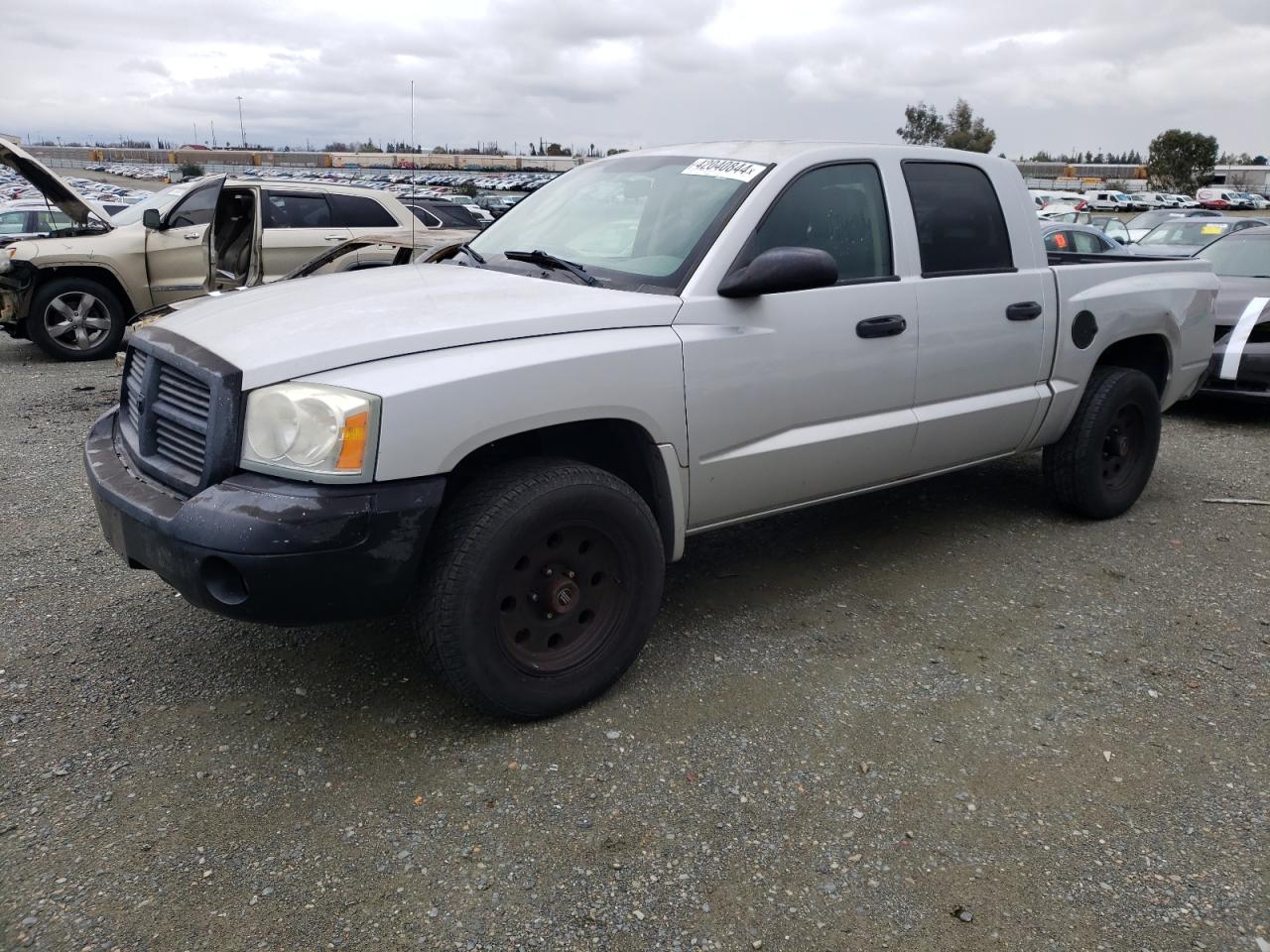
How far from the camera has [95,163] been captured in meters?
104

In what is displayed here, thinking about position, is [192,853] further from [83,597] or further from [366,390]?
[83,597]

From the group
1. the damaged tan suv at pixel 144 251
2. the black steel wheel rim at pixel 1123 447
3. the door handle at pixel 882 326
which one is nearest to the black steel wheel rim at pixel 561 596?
the door handle at pixel 882 326

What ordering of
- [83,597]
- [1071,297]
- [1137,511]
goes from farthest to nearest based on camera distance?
[1137,511] < [1071,297] < [83,597]

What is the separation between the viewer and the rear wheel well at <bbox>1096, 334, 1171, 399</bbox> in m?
5.20

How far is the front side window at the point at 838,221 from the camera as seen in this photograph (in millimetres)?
3643

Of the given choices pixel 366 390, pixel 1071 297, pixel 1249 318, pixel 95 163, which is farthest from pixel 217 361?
pixel 95 163

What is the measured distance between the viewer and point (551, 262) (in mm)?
3672

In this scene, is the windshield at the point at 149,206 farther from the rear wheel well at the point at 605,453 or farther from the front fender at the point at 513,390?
the front fender at the point at 513,390

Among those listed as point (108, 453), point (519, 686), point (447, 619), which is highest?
point (108, 453)

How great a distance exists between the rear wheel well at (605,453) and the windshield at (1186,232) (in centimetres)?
1219

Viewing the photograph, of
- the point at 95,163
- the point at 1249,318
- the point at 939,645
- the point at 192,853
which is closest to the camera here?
the point at 192,853

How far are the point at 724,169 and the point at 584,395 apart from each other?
128cm

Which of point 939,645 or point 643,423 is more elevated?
point 643,423

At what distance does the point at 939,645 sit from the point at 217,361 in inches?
106
